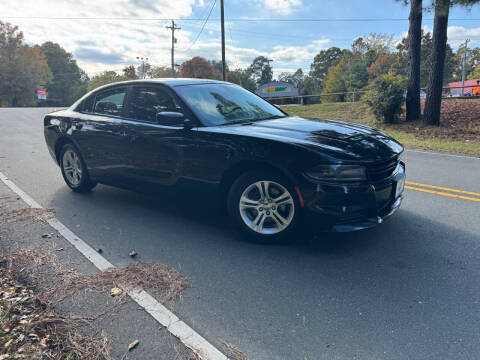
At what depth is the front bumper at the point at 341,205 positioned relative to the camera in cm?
346

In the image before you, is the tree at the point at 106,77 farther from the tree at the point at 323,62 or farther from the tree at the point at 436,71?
the tree at the point at 436,71

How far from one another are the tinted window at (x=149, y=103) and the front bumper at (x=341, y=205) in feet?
6.25

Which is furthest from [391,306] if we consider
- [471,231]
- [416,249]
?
[471,231]

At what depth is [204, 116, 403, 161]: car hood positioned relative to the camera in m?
3.58

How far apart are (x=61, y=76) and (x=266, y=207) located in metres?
109

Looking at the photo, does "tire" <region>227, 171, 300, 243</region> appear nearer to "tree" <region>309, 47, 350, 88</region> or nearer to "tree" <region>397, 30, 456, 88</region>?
"tree" <region>397, 30, 456, 88</region>

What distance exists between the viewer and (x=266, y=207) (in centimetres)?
386

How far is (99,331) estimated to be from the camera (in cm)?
257

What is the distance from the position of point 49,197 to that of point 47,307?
134 inches

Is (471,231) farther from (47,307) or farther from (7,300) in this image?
(7,300)

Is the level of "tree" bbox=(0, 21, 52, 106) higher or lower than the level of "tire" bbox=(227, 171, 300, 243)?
higher

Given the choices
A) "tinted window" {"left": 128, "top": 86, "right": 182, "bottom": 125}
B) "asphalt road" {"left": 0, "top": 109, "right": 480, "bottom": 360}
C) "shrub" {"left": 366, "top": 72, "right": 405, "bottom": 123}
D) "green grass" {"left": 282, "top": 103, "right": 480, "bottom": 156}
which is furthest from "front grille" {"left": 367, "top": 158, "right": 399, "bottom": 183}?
"shrub" {"left": 366, "top": 72, "right": 405, "bottom": 123}

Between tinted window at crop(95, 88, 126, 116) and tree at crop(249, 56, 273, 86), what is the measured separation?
11429 centimetres

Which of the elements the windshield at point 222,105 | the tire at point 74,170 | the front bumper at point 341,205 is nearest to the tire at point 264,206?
the front bumper at point 341,205
